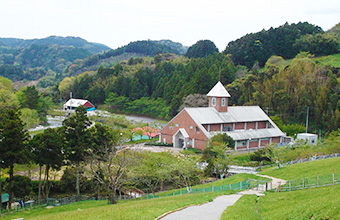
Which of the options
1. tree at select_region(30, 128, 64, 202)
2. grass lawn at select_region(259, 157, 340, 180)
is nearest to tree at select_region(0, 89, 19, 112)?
tree at select_region(30, 128, 64, 202)

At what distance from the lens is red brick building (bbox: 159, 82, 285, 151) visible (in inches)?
1548

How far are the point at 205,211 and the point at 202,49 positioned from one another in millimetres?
111231

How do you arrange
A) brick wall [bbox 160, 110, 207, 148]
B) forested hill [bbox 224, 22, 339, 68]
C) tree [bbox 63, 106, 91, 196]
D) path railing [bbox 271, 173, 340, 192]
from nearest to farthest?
path railing [bbox 271, 173, 340, 192]
tree [bbox 63, 106, 91, 196]
brick wall [bbox 160, 110, 207, 148]
forested hill [bbox 224, 22, 339, 68]

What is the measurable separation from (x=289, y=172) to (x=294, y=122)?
96.2ft

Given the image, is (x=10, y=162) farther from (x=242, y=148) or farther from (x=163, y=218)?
(x=242, y=148)

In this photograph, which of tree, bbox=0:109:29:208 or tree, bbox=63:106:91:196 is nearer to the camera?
tree, bbox=0:109:29:208

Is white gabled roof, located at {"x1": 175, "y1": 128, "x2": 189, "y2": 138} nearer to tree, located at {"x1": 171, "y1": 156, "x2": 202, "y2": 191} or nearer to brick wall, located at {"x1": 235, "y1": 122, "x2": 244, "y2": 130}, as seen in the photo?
brick wall, located at {"x1": 235, "y1": 122, "x2": 244, "y2": 130}

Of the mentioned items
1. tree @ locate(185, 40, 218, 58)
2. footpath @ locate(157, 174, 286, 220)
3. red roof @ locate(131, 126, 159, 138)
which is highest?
tree @ locate(185, 40, 218, 58)

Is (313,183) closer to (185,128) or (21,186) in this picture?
(21,186)

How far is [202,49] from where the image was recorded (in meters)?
121

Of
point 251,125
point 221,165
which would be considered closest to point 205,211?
point 221,165

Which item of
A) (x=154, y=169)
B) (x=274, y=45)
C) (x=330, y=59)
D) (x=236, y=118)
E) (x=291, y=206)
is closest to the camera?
(x=291, y=206)

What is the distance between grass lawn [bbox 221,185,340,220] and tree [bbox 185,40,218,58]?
350ft

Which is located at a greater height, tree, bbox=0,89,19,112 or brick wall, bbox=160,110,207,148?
tree, bbox=0,89,19,112
